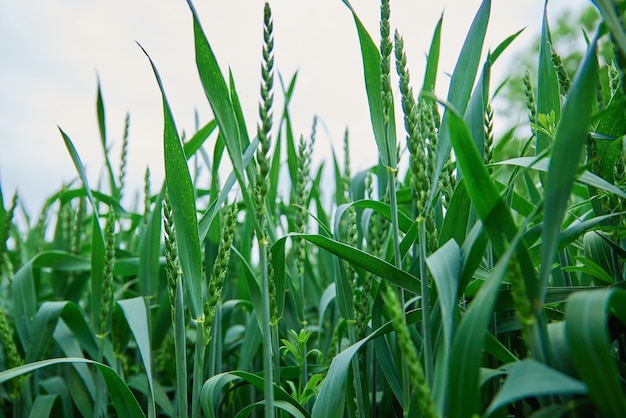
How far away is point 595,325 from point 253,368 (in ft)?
→ 2.69

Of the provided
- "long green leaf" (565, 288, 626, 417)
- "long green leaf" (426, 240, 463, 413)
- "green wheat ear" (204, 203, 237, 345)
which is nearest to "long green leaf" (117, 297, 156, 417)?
"green wheat ear" (204, 203, 237, 345)

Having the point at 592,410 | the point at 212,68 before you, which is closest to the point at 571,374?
the point at 592,410

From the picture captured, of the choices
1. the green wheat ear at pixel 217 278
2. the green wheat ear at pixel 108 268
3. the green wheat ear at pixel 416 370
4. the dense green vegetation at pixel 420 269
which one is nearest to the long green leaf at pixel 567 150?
the dense green vegetation at pixel 420 269

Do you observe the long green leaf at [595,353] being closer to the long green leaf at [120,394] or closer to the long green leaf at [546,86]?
the long green leaf at [546,86]

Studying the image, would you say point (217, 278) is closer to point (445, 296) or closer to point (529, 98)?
point (445, 296)

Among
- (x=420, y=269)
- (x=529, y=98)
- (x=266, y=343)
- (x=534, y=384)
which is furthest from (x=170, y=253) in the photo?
(x=529, y=98)

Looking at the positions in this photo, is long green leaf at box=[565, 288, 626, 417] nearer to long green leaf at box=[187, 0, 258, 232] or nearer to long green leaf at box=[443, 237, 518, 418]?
long green leaf at box=[443, 237, 518, 418]

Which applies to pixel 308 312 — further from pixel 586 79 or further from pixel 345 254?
pixel 586 79

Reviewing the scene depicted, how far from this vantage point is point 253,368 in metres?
1.07

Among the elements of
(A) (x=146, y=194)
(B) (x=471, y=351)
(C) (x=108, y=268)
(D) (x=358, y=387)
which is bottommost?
(D) (x=358, y=387)

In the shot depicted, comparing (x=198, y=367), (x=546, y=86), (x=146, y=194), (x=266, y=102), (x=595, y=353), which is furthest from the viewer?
(x=146, y=194)

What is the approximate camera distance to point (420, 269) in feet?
1.78

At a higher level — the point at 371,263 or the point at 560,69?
the point at 560,69

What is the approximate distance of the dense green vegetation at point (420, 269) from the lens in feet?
1.36
